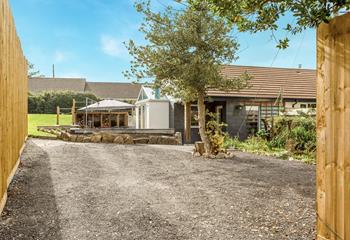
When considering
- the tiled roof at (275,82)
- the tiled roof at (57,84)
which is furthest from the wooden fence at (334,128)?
the tiled roof at (57,84)

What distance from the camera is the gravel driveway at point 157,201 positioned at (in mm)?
3996

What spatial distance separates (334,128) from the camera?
2984mm

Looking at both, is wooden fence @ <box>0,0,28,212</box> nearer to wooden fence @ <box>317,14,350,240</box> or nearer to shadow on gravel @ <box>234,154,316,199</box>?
wooden fence @ <box>317,14,350,240</box>

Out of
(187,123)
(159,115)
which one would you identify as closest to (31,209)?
(187,123)

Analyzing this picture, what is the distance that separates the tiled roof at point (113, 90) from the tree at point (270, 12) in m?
47.3

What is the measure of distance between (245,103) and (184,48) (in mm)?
9358

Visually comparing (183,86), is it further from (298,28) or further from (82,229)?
(82,229)

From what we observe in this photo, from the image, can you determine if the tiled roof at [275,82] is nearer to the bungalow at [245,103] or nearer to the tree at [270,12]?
the bungalow at [245,103]

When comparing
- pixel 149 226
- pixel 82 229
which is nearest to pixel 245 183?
pixel 149 226

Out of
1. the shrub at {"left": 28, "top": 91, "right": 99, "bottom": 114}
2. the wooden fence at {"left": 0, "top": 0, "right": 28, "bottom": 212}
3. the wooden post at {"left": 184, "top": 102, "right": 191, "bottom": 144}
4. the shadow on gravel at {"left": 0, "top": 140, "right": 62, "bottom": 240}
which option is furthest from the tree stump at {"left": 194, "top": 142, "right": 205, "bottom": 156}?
the shrub at {"left": 28, "top": 91, "right": 99, "bottom": 114}

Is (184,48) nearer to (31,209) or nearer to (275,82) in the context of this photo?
(31,209)

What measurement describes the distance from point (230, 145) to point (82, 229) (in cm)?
1074

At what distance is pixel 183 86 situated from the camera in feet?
37.3

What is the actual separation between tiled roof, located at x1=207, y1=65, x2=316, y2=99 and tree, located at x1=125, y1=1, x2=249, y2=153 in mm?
7444
